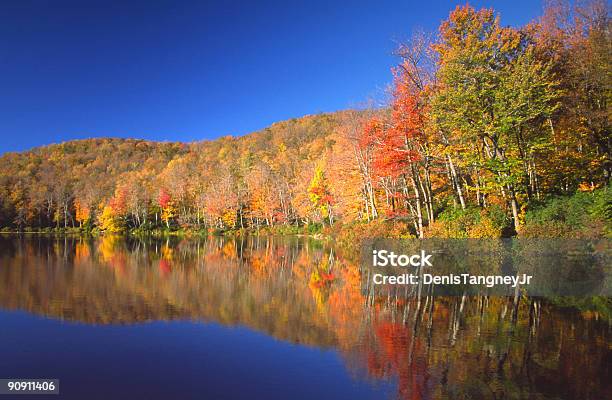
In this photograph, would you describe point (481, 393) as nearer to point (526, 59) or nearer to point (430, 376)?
point (430, 376)

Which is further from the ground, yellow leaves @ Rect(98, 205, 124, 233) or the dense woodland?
the dense woodland

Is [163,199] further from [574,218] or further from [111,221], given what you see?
[574,218]

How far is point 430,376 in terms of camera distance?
22.9 ft

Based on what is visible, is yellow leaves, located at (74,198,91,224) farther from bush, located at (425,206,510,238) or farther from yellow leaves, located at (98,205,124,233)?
bush, located at (425,206,510,238)

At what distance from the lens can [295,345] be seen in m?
9.23

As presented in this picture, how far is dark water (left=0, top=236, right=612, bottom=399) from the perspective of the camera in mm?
6844

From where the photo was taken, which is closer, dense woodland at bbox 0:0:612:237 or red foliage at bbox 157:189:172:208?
dense woodland at bbox 0:0:612:237

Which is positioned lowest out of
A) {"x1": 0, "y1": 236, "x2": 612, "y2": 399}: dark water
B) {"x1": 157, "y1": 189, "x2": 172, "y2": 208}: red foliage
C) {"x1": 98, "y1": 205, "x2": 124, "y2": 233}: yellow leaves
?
{"x1": 0, "y1": 236, "x2": 612, "y2": 399}: dark water

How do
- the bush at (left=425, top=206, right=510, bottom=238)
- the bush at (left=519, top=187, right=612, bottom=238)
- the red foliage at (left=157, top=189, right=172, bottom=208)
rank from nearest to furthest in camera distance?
the bush at (left=519, top=187, right=612, bottom=238)
the bush at (left=425, top=206, right=510, bottom=238)
the red foliage at (left=157, top=189, right=172, bottom=208)

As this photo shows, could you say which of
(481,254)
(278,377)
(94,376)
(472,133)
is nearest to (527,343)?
(278,377)

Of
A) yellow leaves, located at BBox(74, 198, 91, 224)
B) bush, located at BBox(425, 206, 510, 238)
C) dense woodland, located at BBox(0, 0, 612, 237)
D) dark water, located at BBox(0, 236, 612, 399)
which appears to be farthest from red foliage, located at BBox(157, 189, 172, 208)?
bush, located at BBox(425, 206, 510, 238)

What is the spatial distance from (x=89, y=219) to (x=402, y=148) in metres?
71.9

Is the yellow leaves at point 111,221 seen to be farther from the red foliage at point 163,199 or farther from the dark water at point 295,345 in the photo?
the dark water at point 295,345

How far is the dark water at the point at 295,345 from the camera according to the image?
684 centimetres
